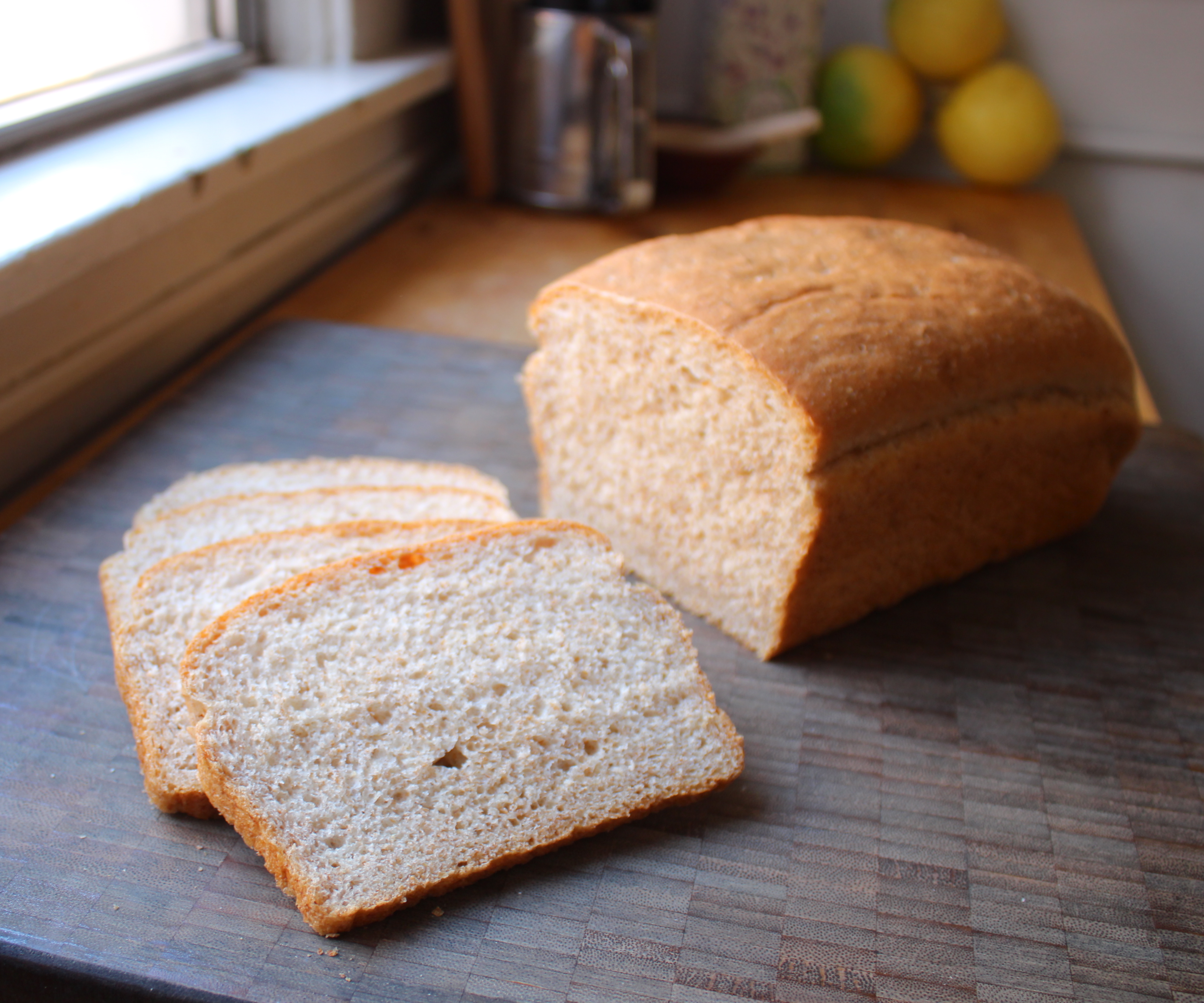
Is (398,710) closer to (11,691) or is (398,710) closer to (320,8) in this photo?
(11,691)

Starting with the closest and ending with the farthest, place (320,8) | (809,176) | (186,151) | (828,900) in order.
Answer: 1. (828,900)
2. (186,151)
3. (320,8)
4. (809,176)

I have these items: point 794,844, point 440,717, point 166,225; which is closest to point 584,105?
point 166,225

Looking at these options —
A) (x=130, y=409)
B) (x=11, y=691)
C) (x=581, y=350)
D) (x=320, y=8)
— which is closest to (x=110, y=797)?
(x=11, y=691)

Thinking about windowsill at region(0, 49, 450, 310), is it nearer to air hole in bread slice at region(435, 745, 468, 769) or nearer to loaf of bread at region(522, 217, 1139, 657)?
loaf of bread at region(522, 217, 1139, 657)

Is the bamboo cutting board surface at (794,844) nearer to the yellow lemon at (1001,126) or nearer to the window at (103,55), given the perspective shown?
the window at (103,55)

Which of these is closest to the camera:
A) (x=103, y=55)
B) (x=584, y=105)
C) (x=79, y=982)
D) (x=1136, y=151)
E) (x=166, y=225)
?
(x=79, y=982)

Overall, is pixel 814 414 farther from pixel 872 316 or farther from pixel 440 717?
pixel 440 717
